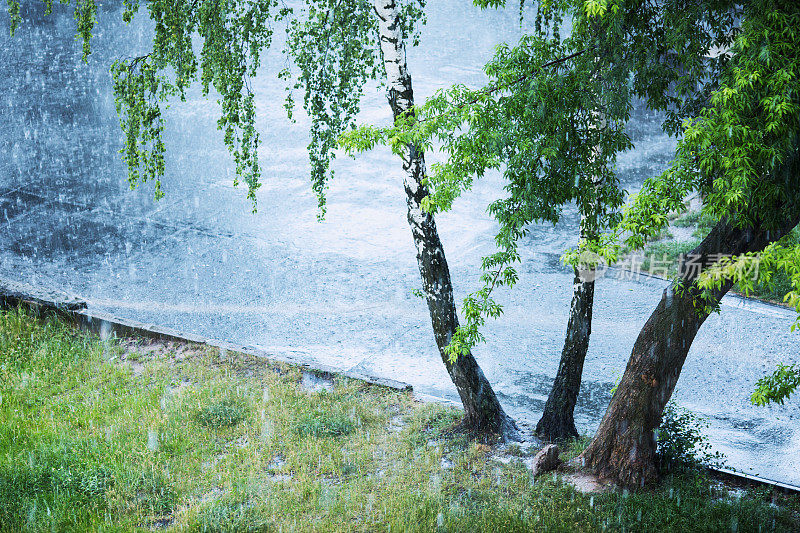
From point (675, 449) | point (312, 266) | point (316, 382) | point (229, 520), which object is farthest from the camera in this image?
point (312, 266)

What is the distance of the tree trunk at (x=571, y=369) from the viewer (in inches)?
296

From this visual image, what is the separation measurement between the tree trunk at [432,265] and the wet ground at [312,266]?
1066 millimetres

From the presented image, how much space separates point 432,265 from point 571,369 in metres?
1.98

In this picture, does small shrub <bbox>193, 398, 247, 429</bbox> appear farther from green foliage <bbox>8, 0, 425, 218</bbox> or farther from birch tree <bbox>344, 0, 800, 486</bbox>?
birch tree <bbox>344, 0, 800, 486</bbox>

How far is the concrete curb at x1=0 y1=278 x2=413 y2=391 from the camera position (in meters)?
9.91

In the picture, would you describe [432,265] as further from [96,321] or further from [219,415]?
[96,321]

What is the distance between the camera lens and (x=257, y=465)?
698 centimetres

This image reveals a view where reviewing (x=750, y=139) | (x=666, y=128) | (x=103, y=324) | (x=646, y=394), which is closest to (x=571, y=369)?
→ (x=646, y=394)

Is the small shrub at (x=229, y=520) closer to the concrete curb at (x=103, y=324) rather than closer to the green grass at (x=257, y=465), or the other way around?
the green grass at (x=257, y=465)

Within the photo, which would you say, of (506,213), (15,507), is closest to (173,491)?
(15,507)

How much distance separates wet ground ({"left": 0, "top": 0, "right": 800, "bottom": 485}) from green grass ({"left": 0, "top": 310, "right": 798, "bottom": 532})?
5.18 feet

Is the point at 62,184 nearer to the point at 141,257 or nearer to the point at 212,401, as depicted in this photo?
the point at 141,257

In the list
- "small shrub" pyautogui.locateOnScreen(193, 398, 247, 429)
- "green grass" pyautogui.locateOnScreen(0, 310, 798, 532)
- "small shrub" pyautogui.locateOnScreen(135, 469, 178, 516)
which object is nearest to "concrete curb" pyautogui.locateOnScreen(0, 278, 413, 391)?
"green grass" pyautogui.locateOnScreen(0, 310, 798, 532)

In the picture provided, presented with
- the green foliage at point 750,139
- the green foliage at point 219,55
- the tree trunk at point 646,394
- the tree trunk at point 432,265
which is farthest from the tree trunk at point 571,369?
the green foliage at point 219,55
